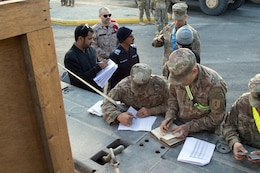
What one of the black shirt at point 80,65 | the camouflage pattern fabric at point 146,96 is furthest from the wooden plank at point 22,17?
the black shirt at point 80,65

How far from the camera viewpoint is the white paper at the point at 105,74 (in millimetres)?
3793

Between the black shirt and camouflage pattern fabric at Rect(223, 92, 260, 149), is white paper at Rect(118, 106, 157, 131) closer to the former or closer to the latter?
camouflage pattern fabric at Rect(223, 92, 260, 149)

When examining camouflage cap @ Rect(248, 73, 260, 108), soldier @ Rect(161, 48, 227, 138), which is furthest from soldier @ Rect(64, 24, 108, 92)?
camouflage cap @ Rect(248, 73, 260, 108)

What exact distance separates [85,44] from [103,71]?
0.43m

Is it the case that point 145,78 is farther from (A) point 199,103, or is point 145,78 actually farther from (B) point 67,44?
(B) point 67,44

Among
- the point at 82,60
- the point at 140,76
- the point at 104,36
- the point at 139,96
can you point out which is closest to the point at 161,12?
the point at 104,36

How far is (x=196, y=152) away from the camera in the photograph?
8.36 feet

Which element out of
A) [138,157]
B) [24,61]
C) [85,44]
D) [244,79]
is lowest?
[244,79]

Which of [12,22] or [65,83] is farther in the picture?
[65,83]

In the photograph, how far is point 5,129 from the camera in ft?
3.94

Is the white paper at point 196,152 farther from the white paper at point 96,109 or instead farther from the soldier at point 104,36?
the soldier at point 104,36

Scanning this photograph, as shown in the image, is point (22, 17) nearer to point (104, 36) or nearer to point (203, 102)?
point (203, 102)

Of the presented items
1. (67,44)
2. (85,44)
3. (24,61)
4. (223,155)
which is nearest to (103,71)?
(85,44)

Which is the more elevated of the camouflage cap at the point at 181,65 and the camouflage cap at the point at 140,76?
the camouflage cap at the point at 181,65
